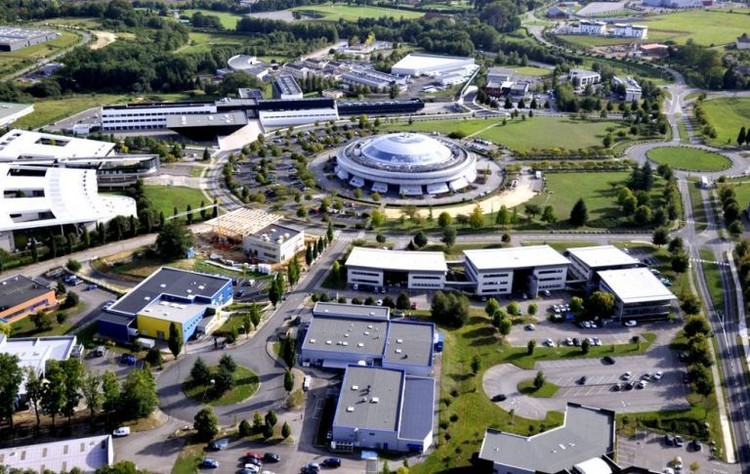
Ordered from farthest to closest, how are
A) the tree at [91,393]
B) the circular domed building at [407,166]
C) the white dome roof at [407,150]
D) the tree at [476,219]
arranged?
the white dome roof at [407,150], the circular domed building at [407,166], the tree at [476,219], the tree at [91,393]

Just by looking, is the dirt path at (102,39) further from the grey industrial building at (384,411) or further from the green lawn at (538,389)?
the green lawn at (538,389)

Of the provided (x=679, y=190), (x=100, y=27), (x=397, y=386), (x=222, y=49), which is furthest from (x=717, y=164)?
(x=100, y=27)

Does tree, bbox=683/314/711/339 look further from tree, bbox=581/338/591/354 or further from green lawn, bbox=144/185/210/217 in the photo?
green lawn, bbox=144/185/210/217

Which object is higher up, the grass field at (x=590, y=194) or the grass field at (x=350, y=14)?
the grass field at (x=350, y=14)

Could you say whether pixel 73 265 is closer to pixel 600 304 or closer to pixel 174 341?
pixel 174 341

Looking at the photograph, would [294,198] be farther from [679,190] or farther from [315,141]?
[679,190]

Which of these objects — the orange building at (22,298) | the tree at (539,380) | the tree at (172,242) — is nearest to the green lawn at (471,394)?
the tree at (539,380)

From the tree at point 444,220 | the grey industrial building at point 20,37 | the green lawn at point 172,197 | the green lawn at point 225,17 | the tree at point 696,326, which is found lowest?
the tree at point 696,326
